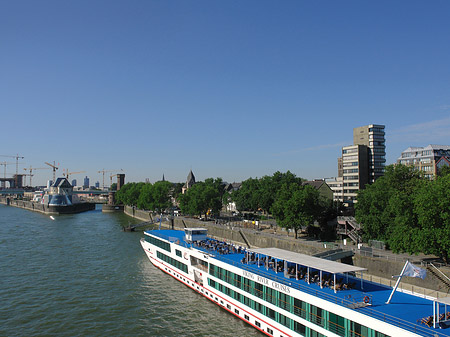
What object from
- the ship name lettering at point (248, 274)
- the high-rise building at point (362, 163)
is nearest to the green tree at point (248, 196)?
the high-rise building at point (362, 163)

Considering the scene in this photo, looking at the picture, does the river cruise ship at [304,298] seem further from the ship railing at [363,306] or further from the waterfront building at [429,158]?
the waterfront building at [429,158]

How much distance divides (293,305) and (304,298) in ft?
4.49

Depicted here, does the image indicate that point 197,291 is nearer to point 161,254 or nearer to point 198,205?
point 161,254

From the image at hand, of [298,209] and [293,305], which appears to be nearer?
[293,305]

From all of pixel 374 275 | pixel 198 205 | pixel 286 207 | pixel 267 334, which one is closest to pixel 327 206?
pixel 286 207

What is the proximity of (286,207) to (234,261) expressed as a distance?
2687cm

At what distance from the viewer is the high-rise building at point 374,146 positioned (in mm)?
96062

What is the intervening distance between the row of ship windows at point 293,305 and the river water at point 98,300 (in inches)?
120

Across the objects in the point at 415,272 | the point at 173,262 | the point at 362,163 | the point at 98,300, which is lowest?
the point at 98,300

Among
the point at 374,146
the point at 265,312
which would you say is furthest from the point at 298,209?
the point at 374,146

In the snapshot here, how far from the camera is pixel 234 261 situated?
35.7m

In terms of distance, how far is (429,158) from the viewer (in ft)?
331

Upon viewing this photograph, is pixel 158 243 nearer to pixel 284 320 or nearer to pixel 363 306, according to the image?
pixel 284 320

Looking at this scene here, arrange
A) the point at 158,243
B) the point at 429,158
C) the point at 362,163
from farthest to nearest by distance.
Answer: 1. the point at 429,158
2. the point at 362,163
3. the point at 158,243
